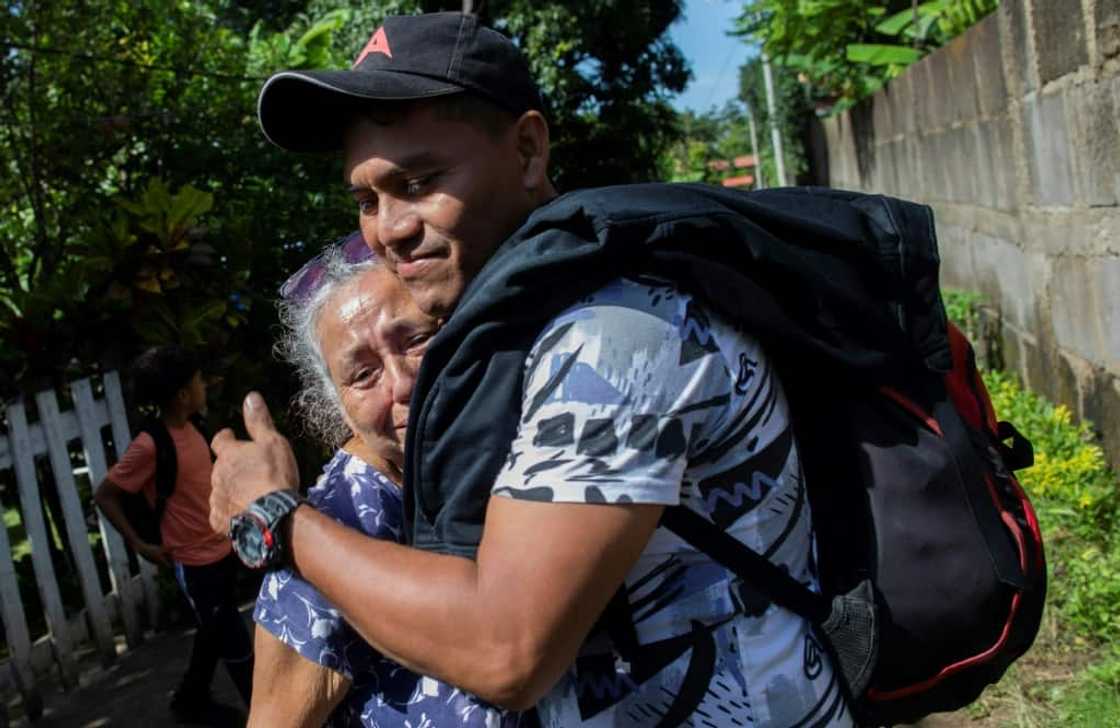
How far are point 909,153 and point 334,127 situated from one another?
7.34 metres

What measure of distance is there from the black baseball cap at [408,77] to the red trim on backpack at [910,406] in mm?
623

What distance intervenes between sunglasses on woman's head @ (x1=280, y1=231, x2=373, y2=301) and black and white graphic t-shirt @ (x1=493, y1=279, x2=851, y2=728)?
0.74m

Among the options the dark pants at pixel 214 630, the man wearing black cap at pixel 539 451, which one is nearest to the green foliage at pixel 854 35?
the dark pants at pixel 214 630

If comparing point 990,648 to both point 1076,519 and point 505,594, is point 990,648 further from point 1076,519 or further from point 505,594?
point 1076,519

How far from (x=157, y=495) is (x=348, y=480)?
A: 3185 mm

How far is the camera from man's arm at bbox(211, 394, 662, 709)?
123 cm

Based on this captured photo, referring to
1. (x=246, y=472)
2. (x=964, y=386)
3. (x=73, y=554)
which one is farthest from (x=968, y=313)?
(x=246, y=472)

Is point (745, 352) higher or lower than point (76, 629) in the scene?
higher

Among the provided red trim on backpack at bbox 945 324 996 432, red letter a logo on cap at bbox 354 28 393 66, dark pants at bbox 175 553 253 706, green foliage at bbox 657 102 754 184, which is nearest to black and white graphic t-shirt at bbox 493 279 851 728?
red trim on backpack at bbox 945 324 996 432

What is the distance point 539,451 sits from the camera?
125 cm

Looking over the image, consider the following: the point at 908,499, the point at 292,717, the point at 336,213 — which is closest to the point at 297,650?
the point at 292,717

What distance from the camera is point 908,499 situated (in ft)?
4.73

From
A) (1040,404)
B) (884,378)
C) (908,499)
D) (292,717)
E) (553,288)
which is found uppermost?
(553,288)

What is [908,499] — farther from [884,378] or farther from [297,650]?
[297,650]
